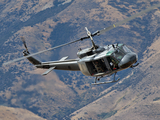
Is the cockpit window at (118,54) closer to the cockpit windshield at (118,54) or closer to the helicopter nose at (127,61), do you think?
the cockpit windshield at (118,54)

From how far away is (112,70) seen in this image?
35938 millimetres

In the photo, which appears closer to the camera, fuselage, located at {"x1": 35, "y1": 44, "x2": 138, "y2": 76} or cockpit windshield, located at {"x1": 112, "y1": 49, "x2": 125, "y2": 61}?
fuselage, located at {"x1": 35, "y1": 44, "x2": 138, "y2": 76}

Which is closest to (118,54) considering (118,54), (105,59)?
(118,54)

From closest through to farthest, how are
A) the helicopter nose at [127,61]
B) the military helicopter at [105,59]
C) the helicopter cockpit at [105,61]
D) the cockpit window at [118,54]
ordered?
the helicopter nose at [127,61] < the military helicopter at [105,59] < the cockpit window at [118,54] < the helicopter cockpit at [105,61]

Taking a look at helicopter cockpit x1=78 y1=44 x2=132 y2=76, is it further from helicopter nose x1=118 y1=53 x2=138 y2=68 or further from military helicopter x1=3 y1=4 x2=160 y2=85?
helicopter nose x1=118 y1=53 x2=138 y2=68

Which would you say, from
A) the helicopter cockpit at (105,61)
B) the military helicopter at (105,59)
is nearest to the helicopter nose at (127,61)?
the military helicopter at (105,59)

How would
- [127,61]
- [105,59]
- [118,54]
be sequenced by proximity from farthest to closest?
[105,59] < [118,54] < [127,61]

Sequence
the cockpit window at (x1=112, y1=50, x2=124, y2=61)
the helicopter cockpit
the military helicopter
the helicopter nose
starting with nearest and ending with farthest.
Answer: the helicopter nose, the military helicopter, the cockpit window at (x1=112, y1=50, x2=124, y2=61), the helicopter cockpit

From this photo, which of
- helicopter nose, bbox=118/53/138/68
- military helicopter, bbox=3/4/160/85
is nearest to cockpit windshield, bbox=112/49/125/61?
military helicopter, bbox=3/4/160/85

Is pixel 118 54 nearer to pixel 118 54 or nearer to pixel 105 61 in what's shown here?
pixel 118 54

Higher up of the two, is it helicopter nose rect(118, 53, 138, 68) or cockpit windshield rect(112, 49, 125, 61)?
cockpit windshield rect(112, 49, 125, 61)

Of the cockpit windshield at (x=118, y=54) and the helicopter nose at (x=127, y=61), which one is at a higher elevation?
the cockpit windshield at (x=118, y=54)

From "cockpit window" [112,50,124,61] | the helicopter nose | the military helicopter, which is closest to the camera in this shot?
the helicopter nose

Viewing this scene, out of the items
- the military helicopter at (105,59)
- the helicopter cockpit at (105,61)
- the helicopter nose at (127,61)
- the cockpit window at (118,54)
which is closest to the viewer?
the helicopter nose at (127,61)
